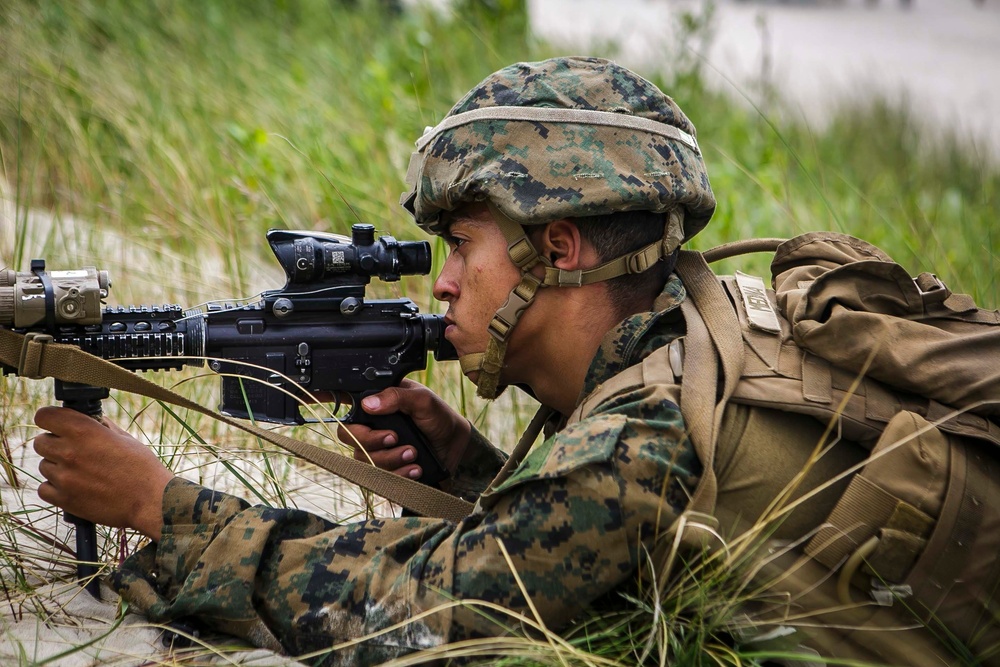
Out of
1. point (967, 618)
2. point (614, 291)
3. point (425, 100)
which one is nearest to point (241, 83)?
point (425, 100)

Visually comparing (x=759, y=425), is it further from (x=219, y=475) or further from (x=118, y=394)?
(x=118, y=394)

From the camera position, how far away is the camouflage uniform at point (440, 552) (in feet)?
7.97

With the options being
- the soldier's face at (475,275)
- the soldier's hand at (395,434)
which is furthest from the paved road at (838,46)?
the soldier's face at (475,275)

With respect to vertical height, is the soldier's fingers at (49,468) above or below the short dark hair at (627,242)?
below

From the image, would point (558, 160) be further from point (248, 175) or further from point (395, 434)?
point (248, 175)

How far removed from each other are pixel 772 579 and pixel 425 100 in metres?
5.04

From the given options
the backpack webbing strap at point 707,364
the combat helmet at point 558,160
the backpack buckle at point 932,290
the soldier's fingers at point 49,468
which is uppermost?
the combat helmet at point 558,160

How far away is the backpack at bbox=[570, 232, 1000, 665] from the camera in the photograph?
2.43 metres

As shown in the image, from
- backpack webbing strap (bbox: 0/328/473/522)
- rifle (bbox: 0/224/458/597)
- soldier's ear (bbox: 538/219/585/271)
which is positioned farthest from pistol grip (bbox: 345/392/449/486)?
soldier's ear (bbox: 538/219/585/271)

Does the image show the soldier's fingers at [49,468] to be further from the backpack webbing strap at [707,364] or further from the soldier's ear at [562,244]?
the backpack webbing strap at [707,364]

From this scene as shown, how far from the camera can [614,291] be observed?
2.99m

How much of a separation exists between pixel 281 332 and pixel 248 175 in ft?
9.95

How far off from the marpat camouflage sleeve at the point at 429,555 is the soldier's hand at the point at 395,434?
Result: 605 mm

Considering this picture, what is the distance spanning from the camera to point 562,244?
2920mm
